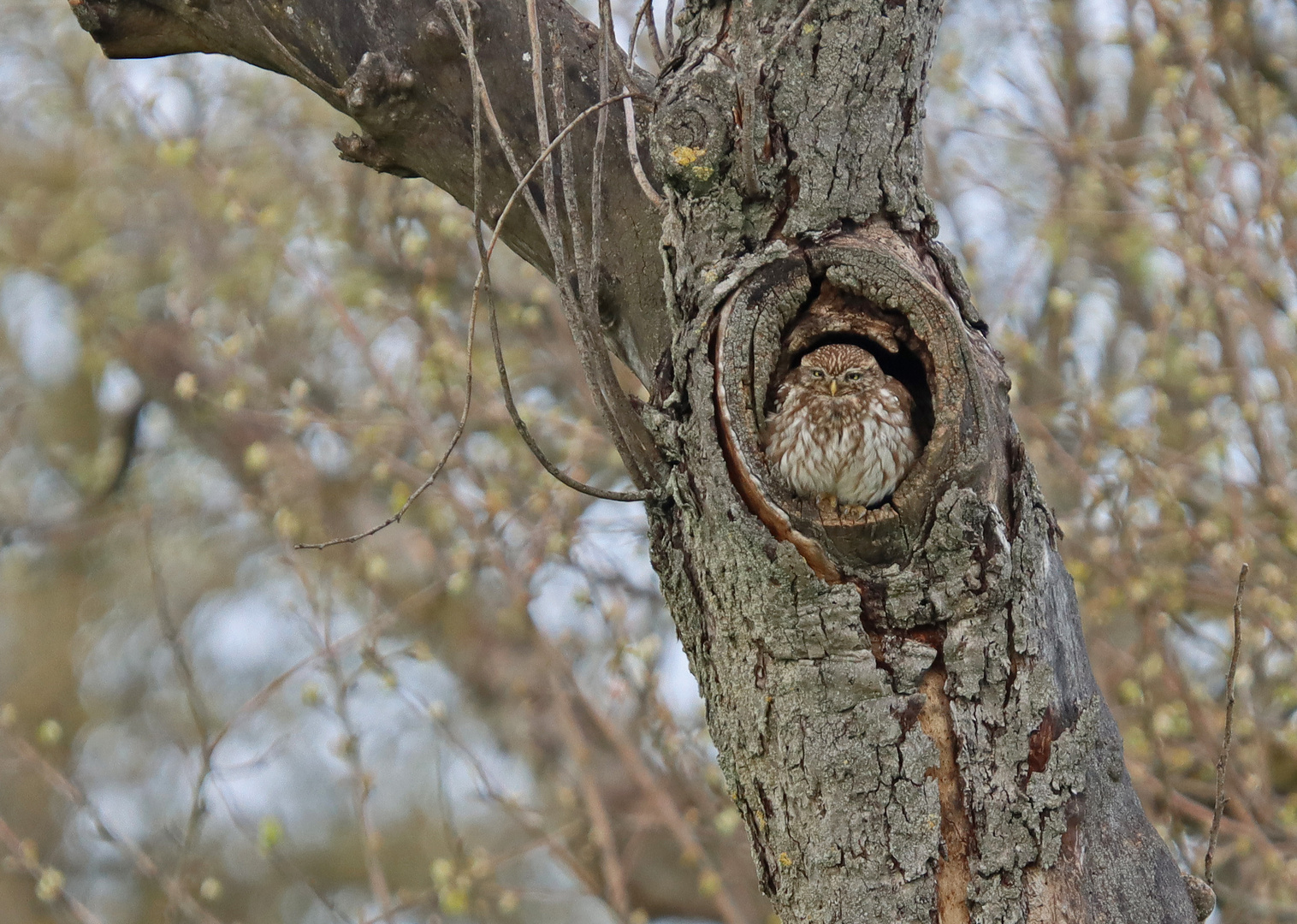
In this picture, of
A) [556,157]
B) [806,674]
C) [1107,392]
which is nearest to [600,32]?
[556,157]

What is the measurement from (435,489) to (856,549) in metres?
3.60

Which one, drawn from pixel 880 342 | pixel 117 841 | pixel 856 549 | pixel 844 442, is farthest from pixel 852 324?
pixel 117 841

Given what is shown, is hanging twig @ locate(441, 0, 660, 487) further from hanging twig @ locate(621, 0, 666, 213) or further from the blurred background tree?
the blurred background tree

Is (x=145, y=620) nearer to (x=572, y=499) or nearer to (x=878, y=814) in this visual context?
(x=572, y=499)

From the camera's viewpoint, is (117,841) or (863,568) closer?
(863,568)

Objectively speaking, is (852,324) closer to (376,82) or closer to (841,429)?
(841,429)

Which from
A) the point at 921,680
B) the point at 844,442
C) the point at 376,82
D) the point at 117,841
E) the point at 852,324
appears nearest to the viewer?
the point at 921,680

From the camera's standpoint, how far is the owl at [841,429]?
2.62 meters

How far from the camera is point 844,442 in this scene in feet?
9.23

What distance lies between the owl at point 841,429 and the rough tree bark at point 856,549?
0.85 ft

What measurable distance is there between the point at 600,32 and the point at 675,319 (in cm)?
58

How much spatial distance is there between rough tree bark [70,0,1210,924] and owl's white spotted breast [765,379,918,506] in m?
0.30

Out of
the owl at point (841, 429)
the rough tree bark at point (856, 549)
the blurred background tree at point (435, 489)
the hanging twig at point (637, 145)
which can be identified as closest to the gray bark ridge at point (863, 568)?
the rough tree bark at point (856, 549)

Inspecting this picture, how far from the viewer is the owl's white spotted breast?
8.63 ft
